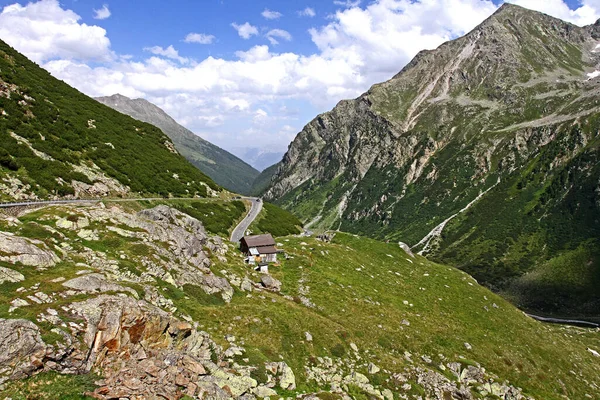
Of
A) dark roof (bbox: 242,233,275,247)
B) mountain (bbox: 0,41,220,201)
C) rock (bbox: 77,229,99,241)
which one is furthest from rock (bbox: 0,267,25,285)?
dark roof (bbox: 242,233,275,247)

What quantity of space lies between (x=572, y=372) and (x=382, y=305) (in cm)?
2684

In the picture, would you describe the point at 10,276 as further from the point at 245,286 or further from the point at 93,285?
the point at 245,286

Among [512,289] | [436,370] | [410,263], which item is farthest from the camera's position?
[512,289]

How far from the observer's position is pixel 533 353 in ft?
160

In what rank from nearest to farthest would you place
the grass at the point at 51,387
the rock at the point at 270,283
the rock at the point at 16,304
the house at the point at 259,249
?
the grass at the point at 51,387
the rock at the point at 16,304
the rock at the point at 270,283
the house at the point at 259,249

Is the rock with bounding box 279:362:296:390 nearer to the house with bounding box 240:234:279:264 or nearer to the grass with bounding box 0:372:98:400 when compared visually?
the grass with bounding box 0:372:98:400

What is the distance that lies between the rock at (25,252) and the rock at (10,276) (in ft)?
4.52

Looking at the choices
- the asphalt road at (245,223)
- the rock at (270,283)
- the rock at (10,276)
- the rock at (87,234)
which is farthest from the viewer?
the asphalt road at (245,223)

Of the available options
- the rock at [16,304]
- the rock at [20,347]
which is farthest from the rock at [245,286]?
the rock at [20,347]

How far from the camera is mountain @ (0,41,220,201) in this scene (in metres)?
49.2

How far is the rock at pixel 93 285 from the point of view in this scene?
933 inches

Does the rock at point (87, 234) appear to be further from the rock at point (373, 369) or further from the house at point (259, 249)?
the rock at point (373, 369)

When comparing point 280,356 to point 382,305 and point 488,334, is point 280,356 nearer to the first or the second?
point 382,305

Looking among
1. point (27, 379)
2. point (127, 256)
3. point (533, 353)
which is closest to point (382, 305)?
point (533, 353)
